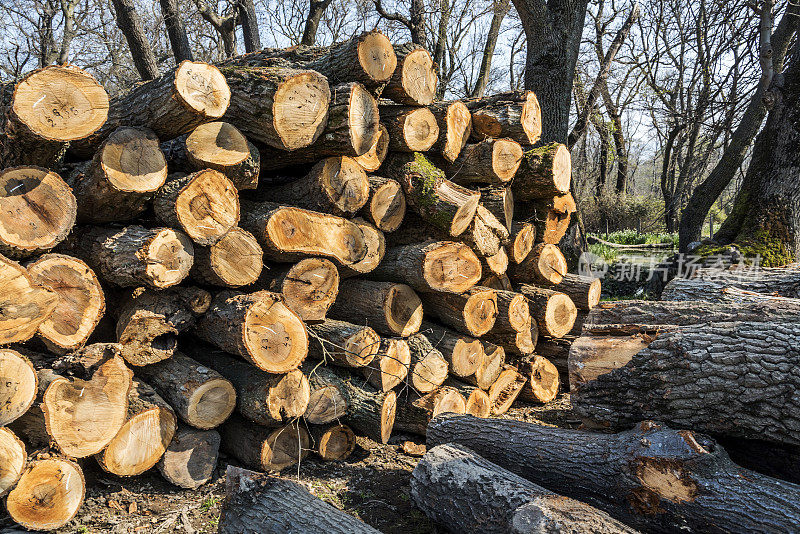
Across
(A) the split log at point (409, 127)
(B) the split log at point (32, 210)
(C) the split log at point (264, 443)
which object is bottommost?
(C) the split log at point (264, 443)

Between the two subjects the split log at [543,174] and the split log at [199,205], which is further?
the split log at [543,174]

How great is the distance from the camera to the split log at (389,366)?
3.65 m

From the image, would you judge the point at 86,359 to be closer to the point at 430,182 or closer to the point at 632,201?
the point at 430,182

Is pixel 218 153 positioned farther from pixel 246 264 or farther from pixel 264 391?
pixel 264 391

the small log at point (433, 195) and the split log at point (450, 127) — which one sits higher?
the split log at point (450, 127)

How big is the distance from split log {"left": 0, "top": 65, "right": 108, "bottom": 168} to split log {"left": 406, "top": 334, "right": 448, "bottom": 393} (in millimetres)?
2397

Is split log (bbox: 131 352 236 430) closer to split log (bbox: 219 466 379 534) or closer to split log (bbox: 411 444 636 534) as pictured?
split log (bbox: 219 466 379 534)

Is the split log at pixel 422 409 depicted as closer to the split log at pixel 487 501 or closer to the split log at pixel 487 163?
the split log at pixel 487 501

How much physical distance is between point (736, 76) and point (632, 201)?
5.58m

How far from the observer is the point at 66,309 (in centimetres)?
271

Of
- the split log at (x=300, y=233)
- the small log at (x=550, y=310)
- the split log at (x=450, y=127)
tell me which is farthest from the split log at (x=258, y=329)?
the small log at (x=550, y=310)

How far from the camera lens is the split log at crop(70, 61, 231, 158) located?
2910mm

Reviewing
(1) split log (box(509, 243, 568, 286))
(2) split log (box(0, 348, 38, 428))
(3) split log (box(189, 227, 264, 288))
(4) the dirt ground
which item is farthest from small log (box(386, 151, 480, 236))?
(2) split log (box(0, 348, 38, 428))

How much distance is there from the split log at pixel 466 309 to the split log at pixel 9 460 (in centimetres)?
265
